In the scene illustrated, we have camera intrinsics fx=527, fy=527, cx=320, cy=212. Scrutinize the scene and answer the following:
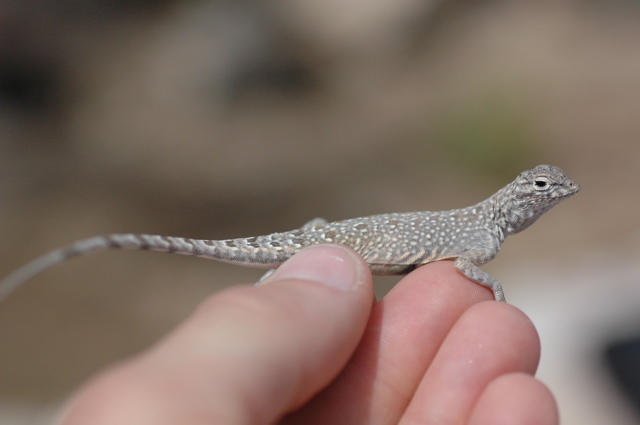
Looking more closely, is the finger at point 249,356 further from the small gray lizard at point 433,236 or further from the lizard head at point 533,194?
the lizard head at point 533,194

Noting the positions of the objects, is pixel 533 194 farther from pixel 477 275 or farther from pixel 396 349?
pixel 396 349

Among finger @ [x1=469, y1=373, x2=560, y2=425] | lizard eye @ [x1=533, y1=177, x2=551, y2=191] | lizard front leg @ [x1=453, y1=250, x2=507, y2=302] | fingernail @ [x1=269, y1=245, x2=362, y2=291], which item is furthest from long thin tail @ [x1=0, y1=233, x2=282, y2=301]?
lizard eye @ [x1=533, y1=177, x2=551, y2=191]

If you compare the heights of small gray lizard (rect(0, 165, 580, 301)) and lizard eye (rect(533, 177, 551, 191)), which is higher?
lizard eye (rect(533, 177, 551, 191))

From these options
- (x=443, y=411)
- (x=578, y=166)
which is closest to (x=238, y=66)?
(x=578, y=166)

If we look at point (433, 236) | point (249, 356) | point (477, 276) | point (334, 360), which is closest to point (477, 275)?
point (477, 276)

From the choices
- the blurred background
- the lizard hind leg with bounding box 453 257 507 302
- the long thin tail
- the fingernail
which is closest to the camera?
the long thin tail

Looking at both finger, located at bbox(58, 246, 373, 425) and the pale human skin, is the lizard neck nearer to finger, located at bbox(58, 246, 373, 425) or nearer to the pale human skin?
the pale human skin

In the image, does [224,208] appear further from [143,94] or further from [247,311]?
[247,311]
